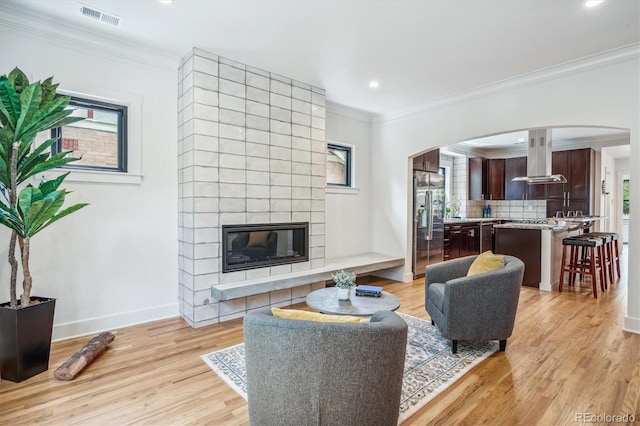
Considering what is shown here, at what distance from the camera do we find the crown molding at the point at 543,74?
333 centimetres

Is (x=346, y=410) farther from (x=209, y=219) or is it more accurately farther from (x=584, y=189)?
(x=584, y=189)

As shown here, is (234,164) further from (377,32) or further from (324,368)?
(324,368)

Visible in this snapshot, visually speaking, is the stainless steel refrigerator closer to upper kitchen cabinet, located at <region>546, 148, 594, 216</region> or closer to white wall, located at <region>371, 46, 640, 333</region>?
white wall, located at <region>371, 46, 640, 333</region>

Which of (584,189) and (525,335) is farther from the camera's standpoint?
(584,189)

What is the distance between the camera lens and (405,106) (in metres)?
5.18

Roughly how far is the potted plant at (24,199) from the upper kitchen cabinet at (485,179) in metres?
8.09

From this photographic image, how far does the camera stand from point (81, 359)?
8.22ft

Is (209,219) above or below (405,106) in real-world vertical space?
below

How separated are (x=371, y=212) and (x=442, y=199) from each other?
133 cm

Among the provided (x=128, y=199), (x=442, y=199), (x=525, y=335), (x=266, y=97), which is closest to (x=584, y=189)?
(x=442, y=199)

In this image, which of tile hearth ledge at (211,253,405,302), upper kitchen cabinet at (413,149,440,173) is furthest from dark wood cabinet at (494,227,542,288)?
tile hearth ledge at (211,253,405,302)

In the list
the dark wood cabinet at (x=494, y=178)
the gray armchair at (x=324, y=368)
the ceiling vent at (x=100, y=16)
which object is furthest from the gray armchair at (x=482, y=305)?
the dark wood cabinet at (x=494, y=178)

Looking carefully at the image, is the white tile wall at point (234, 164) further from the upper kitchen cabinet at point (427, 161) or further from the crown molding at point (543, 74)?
the upper kitchen cabinet at point (427, 161)

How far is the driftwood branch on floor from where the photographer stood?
2.39 m
